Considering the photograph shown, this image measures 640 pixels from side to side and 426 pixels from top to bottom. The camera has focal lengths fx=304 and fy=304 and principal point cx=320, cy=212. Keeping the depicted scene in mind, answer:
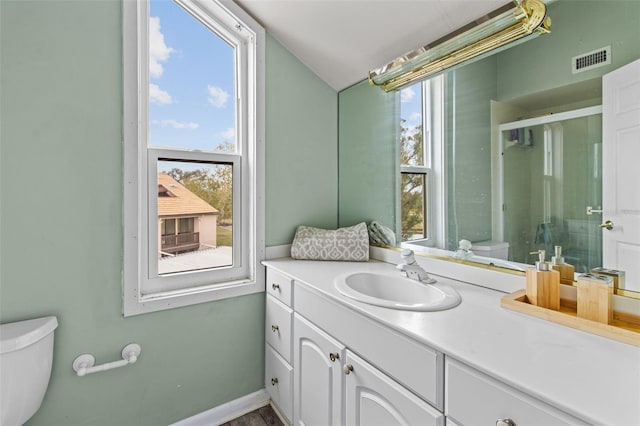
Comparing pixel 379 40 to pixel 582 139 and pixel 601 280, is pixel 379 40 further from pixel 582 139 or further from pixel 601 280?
pixel 601 280

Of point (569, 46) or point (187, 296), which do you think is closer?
point (569, 46)

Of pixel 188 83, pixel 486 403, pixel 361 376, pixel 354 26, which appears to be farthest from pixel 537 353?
pixel 188 83

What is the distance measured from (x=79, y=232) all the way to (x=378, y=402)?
134 centimetres

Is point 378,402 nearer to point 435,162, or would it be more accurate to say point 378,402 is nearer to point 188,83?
point 435,162

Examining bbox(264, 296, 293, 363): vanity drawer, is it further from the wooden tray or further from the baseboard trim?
the wooden tray

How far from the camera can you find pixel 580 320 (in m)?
0.81

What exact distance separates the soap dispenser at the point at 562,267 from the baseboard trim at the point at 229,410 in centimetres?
155

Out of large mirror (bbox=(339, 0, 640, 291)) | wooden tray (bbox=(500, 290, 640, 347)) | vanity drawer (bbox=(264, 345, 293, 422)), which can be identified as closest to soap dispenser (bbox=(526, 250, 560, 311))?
wooden tray (bbox=(500, 290, 640, 347))

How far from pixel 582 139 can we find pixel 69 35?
1.93 meters

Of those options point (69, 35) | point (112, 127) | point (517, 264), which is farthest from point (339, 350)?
point (69, 35)

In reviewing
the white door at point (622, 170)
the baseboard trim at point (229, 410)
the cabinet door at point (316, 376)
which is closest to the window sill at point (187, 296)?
the cabinet door at point (316, 376)

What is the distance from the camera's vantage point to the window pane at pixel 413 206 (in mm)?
1488

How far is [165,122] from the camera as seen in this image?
59.6 inches

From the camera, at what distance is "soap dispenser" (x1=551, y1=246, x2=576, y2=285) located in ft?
3.14
